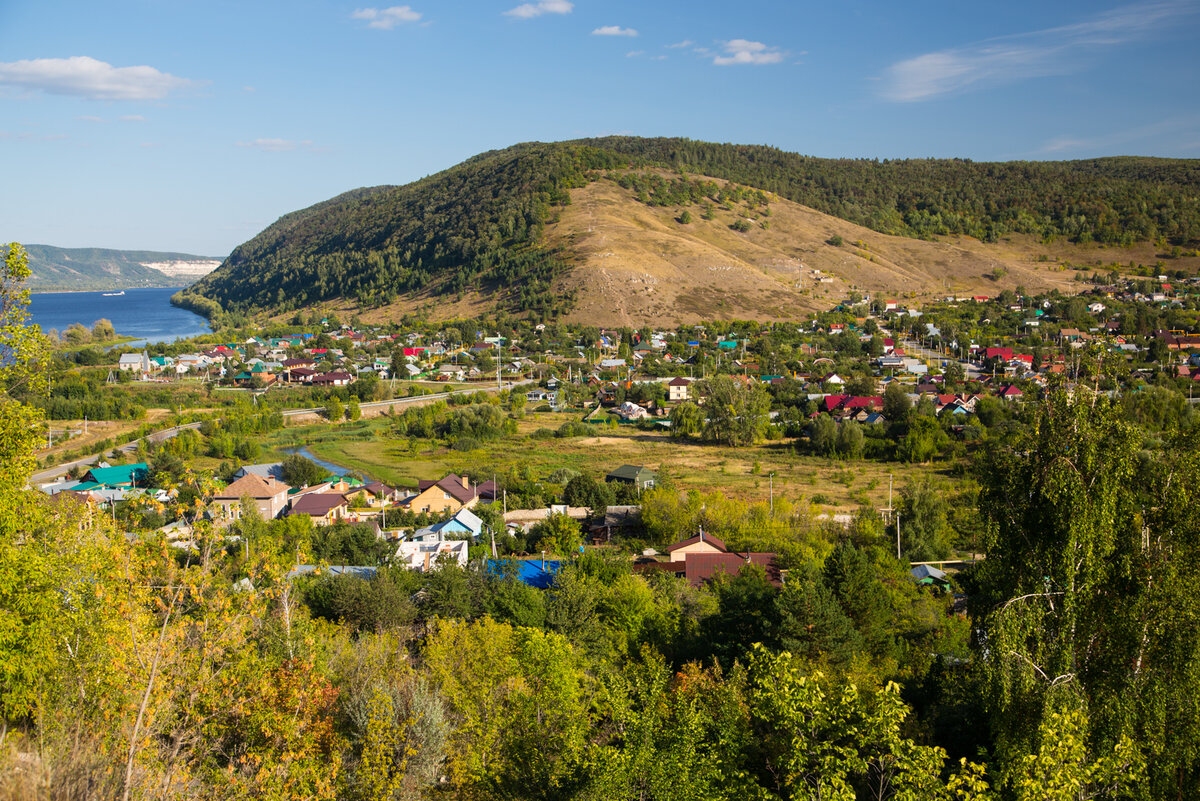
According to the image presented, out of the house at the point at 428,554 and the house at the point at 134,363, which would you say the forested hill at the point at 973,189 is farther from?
the house at the point at 428,554

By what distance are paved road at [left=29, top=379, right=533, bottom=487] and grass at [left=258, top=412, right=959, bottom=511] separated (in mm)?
4262

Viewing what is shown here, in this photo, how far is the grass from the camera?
101 ft

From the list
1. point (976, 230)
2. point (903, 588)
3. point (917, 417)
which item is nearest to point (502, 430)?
point (917, 417)

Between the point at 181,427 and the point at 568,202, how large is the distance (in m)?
73.8

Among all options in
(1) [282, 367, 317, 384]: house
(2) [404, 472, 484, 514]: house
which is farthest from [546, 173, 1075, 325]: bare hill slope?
(2) [404, 472, 484, 514]: house

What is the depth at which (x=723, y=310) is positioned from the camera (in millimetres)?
83062

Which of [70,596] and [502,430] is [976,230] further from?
[70,596]

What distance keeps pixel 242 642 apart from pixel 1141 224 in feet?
431

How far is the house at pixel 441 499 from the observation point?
89.2 feet

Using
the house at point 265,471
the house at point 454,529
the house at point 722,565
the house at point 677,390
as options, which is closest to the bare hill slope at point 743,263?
the house at point 677,390

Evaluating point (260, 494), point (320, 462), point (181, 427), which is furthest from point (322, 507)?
point (181, 427)

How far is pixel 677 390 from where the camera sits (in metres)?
52.2

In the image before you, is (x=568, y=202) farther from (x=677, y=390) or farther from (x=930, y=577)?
(x=930, y=577)

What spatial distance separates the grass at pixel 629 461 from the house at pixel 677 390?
7700 mm
